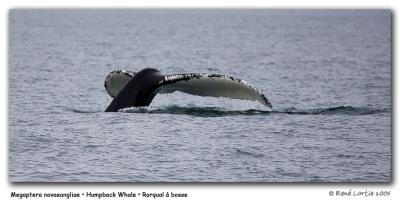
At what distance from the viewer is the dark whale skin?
63.4 ft

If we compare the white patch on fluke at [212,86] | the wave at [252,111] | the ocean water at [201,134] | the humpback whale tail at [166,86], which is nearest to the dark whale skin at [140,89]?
the humpback whale tail at [166,86]

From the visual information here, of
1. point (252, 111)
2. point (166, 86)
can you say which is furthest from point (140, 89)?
point (252, 111)

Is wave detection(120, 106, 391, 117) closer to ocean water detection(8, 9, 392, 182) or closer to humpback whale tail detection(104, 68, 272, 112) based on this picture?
ocean water detection(8, 9, 392, 182)

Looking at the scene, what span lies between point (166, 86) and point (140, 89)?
25.5 inches

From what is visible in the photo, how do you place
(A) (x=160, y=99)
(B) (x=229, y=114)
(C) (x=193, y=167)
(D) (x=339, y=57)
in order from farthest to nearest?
(D) (x=339, y=57) < (A) (x=160, y=99) < (B) (x=229, y=114) < (C) (x=193, y=167)

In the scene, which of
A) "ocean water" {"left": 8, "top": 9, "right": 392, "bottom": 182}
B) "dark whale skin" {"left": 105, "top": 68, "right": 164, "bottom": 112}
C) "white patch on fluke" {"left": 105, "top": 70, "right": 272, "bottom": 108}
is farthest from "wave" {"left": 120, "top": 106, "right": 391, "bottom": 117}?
"white patch on fluke" {"left": 105, "top": 70, "right": 272, "bottom": 108}

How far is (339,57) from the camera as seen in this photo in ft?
156

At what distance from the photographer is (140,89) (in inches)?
766

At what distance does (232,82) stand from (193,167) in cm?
192

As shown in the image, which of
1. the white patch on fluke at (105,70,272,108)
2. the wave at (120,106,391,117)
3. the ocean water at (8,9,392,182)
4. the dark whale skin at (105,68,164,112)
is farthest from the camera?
the wave at (120,106,391,117)

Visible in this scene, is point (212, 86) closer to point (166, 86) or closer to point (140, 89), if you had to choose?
point (166, 86)
